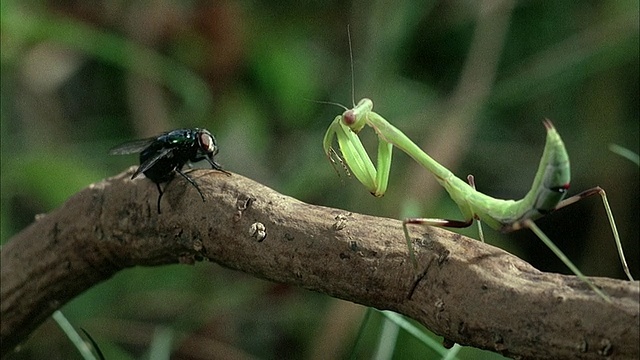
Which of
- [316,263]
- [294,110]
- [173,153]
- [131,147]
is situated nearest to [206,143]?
[173,153]

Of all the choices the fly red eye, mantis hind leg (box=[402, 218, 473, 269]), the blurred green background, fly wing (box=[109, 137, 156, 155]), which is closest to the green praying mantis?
mantis hind leg (box=[402, 218, 473, 269])

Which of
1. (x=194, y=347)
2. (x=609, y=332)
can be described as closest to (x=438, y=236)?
(x=609, y=332)

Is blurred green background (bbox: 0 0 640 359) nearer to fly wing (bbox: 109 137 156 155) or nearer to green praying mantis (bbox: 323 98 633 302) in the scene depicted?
fly wing (bbox: 109 137 156 155)

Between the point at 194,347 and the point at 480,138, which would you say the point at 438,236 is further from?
the point at 480,138

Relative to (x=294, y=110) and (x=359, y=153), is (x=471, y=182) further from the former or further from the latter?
(x=294, y=110)

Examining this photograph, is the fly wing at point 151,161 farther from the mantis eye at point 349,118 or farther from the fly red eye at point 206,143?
the mantis eye at point 349,118

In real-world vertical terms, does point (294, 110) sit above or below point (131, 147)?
above
